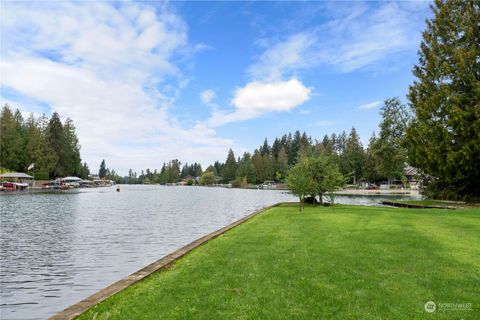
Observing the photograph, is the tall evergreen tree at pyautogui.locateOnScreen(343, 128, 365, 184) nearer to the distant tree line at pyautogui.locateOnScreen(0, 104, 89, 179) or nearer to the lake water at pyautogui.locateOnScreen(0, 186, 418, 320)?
the distant tree line at pyautogui.locateOnScreen(0, 104, 89, 179)

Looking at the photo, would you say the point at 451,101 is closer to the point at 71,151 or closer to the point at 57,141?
the point at 57,141

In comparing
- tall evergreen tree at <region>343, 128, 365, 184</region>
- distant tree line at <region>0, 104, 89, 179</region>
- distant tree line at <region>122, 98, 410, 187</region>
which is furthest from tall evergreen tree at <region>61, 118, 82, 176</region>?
A: tall evergreen tree at <region>343, 128, 365, 184</region>

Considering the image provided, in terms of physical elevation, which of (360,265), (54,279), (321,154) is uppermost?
(321,154)

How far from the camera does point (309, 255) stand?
441 inches

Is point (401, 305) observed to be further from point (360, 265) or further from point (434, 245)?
point (434, 245)

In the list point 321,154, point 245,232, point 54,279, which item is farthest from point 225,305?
point 321,154

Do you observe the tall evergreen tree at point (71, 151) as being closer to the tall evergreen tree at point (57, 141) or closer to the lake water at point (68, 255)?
the tall evergreen tree at point (57, 141)

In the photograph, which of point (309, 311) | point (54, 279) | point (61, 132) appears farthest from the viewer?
point (61, 132)

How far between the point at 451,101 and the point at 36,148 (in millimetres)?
110879

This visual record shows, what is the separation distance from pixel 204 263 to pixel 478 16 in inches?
1531

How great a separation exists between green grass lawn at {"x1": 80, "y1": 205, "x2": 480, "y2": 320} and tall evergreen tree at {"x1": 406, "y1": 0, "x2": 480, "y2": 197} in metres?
24.4

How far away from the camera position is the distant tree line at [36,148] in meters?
108

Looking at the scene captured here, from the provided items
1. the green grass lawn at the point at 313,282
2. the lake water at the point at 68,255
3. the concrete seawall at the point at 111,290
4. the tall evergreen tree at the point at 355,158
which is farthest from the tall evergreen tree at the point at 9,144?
the green grass lawn at the point at 313,282

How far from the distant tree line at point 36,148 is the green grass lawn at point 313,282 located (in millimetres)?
113710
